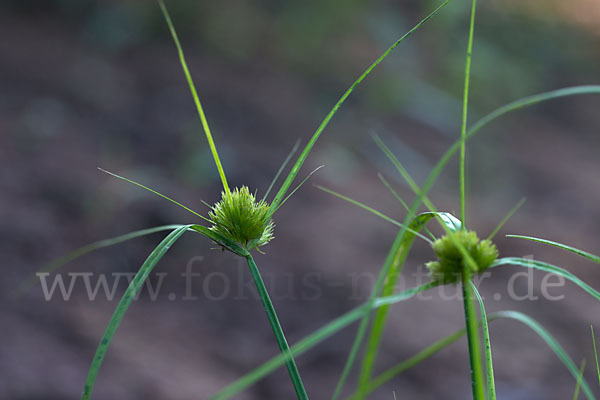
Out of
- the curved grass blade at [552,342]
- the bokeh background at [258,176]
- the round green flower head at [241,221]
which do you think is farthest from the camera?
the bokeh background at [258,176]

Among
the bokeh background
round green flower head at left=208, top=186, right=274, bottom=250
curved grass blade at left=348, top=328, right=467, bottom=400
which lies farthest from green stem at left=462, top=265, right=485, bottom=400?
the bokeh background

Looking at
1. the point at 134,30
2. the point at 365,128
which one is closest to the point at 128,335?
the point at 365,128

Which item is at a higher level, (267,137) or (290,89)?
(290,89)

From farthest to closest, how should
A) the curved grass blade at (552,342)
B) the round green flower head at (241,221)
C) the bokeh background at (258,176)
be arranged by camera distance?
the bokeh background at (258,176) → the round green flower head at (241,221) → the curved grass blade at (552,342)

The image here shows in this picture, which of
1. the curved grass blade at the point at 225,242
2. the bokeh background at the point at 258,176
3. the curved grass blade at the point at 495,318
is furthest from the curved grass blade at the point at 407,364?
the bokeh background at the point at 258,176

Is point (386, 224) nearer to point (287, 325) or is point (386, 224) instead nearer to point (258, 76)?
point (287, 325)

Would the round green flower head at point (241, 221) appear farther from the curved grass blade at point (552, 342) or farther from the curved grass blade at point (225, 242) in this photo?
the curved grass blade at point (552, 342)

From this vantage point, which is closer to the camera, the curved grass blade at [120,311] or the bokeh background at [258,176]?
the curved grass blade at [120,311]
